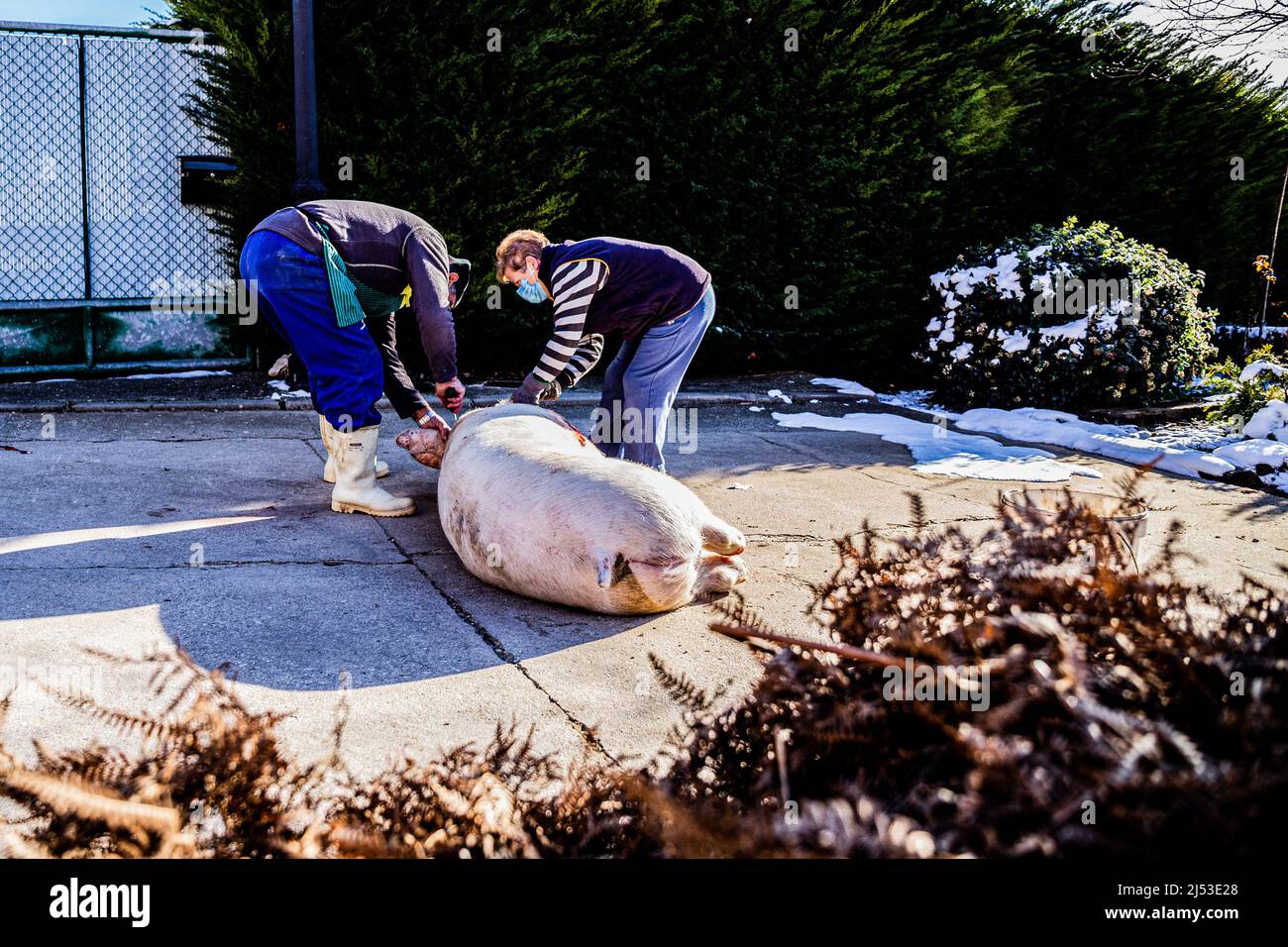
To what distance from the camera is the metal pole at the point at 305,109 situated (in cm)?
705

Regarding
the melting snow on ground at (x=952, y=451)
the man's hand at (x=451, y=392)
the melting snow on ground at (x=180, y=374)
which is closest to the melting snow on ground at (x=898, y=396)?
the melting snow on ground at (x=952, y=451)

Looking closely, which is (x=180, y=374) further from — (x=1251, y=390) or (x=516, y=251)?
(x=1251, y=390)

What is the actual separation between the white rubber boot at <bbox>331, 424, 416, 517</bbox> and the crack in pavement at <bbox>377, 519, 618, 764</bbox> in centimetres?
42

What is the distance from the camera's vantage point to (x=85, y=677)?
8.80ft

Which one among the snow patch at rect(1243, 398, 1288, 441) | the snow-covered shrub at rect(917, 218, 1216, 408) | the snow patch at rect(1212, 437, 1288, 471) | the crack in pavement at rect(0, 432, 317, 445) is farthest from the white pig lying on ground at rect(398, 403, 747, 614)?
the snow-covered shrub at rect(917, 218, 1216, 408)

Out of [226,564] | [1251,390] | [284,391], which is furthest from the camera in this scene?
[284,391]

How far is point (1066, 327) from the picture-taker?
27.3ft

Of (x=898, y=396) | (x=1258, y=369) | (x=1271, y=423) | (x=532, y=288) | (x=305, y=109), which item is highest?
(x=305, y=109)

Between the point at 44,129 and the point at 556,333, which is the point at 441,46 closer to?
the point at 44,129

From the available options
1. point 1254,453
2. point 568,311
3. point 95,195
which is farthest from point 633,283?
point 95,195

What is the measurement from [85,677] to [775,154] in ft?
26.1

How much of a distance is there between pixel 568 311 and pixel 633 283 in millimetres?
422
